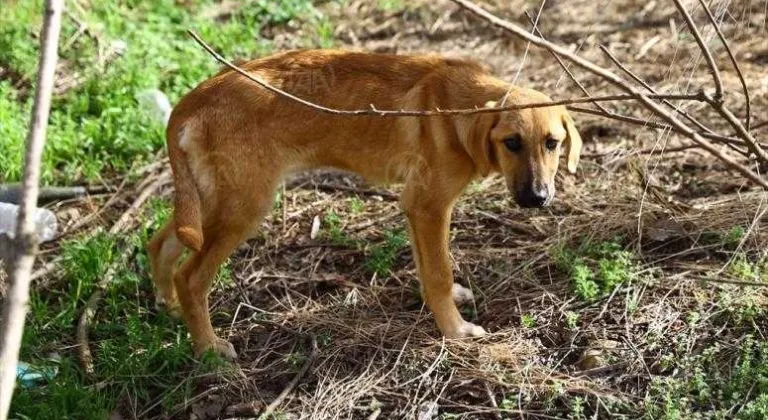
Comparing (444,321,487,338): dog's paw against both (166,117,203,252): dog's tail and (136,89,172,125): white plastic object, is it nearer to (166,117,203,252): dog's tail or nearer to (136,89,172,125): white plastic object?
(166,117,203,252): dog's tail

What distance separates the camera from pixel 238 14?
7.90m

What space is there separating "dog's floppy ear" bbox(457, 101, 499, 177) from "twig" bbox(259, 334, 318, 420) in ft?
3.83

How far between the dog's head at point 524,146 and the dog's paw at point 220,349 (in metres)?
1.50

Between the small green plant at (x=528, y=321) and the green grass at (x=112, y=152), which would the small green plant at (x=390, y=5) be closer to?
the green grass at (x=112, y=152)

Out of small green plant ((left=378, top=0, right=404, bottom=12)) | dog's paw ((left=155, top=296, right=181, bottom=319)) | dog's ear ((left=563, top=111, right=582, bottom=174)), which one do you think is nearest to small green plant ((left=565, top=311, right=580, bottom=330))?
dog's ear ((left=563, top=111, right=582, bottom=174))

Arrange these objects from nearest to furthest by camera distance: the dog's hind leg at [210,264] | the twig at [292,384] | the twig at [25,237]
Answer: the twig at [25,237]
the twig at [292,384]
the dog's hind leg at [210,264]

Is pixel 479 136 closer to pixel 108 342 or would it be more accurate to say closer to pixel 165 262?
pixel 165 262

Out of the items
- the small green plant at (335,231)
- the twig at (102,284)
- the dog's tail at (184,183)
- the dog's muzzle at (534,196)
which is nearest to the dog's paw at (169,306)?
the twig at (102,284)

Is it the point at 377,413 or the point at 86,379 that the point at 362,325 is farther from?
the point at 86,379

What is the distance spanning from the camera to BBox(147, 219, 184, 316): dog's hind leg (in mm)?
5004

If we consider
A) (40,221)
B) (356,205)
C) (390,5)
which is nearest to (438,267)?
(356,205)

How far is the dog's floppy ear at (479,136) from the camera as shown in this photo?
4492 millimetres

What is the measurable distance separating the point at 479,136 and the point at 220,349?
5.19 feet

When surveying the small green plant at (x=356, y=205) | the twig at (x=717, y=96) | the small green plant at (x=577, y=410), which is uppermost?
the twig at (x=717, y=96)
